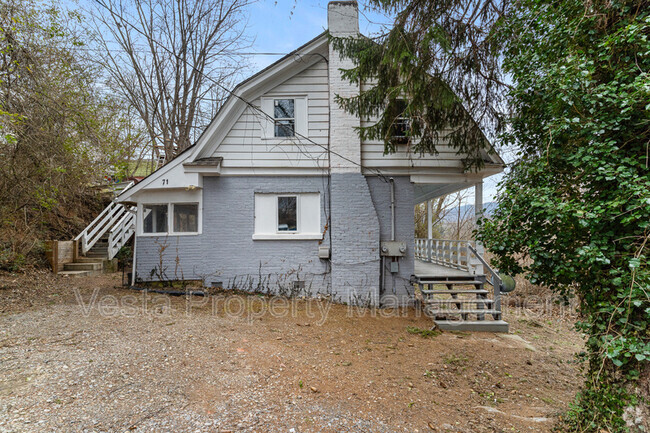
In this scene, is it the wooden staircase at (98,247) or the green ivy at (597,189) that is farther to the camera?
the wooden staircase at (98,247)

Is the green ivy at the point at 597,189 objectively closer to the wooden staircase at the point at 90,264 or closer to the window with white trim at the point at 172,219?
the window with white trim at the point at 172,219

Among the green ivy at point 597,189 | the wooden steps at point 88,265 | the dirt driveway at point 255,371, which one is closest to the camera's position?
the green ivy at point 597,189

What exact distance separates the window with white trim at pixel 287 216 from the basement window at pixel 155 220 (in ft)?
8.64

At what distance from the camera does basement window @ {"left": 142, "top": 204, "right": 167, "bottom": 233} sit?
867cm

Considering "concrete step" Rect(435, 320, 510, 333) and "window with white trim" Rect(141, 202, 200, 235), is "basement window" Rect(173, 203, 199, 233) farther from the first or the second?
"concrete step" Rect(435, 320, 510, 333)

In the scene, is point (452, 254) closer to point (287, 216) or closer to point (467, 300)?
point (467, 300)

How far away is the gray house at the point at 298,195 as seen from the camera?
26.6ft

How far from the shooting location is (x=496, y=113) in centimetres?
632

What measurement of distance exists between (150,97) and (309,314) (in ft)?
47.9

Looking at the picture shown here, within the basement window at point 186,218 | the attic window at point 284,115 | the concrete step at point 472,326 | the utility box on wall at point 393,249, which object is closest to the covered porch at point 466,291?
the concrete step at point 472,326

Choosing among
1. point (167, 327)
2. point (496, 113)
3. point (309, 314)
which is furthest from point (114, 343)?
point (496, 113)

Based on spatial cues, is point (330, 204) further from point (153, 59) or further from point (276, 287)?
point (153, 59)

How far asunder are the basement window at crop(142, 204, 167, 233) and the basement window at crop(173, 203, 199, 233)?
358 mm

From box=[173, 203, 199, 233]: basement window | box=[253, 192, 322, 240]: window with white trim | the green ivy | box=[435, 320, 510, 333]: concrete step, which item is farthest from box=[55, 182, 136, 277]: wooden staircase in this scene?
the green ivy
